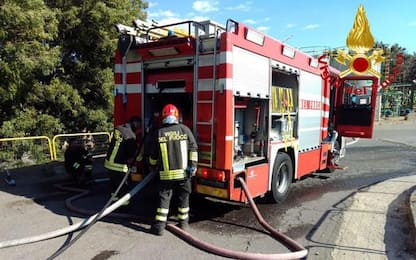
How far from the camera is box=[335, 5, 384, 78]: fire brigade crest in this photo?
26.7 feet

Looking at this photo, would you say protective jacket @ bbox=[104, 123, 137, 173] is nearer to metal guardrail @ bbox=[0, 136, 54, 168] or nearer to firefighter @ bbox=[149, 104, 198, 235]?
firefighter @ bbox=[149, 104, 198, 235]

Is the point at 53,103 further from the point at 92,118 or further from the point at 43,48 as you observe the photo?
the point at 43,48

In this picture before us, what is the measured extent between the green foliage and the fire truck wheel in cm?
697

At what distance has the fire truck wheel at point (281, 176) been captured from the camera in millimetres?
6250

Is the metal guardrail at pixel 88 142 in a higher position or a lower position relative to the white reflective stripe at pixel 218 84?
lower

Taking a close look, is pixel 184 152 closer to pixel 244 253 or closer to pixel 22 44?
pixel 244 253

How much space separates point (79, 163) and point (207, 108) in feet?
12.3

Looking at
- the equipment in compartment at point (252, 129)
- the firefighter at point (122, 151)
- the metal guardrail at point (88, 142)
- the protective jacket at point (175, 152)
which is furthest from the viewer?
the metal guardrail at point (88, 142)

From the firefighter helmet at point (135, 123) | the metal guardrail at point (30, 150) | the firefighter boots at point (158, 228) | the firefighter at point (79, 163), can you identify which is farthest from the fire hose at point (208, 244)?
the metal guardrail at point (30, 150)

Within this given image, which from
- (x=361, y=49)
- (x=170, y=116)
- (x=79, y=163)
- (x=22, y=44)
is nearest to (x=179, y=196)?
(x=170, y=116)

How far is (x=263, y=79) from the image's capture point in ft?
18.9

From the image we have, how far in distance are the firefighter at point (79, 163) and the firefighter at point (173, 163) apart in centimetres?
321

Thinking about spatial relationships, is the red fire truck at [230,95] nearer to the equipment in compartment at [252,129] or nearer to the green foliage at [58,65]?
the equipment in compartment at [252,129]

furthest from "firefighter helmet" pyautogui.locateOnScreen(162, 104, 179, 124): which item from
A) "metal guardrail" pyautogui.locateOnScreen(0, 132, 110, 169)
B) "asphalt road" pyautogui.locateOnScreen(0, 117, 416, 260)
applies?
"metal guardrail" pyautogui.locateOnScreen(0, 132, 110, 169)
